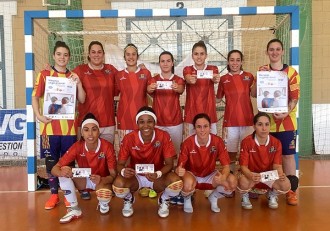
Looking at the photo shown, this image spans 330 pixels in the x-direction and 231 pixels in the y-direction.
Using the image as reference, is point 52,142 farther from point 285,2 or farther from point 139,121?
point 285,2

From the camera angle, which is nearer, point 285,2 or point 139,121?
point 139,121

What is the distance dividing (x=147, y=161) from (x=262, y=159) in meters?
1.16

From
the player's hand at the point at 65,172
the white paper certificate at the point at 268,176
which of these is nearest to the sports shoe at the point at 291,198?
the white paper certificate at the point at 268,176

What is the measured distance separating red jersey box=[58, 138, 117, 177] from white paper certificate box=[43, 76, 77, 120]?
16.4 inches

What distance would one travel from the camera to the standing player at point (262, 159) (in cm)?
352

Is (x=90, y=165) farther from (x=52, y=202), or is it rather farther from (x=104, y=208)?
(x=52, y=202)

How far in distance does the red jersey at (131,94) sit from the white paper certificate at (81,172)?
0.83 meters

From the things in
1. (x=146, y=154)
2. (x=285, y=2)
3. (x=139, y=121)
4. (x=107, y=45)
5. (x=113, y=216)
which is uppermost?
(x=285, y=2)

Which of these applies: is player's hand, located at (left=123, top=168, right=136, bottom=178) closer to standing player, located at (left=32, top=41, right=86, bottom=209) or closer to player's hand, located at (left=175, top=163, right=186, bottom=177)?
player's hand, located at (left=175, top=163, right=186, bottom=177)

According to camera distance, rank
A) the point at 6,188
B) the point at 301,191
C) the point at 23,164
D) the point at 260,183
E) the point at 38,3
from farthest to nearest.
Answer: the point at 38,3 < the point at 23,164 < the point at 6,188 < the point at 301,191 < the point at 260,183

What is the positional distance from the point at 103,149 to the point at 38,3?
5.39 m

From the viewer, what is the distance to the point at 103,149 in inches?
138

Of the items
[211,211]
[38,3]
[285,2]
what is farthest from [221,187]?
[38,3]

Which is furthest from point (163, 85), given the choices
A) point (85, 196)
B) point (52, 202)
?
point (52, 202)
